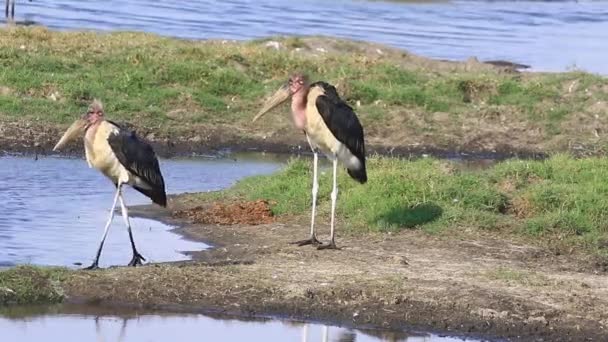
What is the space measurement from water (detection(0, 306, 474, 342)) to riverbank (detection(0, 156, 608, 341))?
5.7 inches

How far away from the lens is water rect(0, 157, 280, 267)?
427 inches

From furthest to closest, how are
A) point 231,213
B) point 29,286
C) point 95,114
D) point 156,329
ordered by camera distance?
point 231,213 → point 95,114 → point 29,286 → point 156,329

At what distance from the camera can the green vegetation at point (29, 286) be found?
9.16 m

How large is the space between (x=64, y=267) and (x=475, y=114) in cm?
888

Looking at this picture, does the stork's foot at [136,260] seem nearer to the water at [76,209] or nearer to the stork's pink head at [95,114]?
the water at [76,209]

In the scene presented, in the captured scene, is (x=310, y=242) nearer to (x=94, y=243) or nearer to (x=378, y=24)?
(x=94, y=243)

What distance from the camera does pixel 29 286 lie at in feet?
30.3

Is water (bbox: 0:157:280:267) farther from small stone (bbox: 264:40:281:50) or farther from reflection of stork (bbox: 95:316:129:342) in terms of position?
small stone (bbox: 264:40:281:50)

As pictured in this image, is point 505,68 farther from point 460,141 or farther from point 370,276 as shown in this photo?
point 370,276

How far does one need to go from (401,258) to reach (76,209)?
10.9 ft

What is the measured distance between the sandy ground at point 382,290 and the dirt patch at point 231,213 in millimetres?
1412

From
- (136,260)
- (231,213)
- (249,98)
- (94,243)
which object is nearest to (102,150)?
(136,260)

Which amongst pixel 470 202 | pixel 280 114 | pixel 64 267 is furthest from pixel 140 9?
pixel 64 267

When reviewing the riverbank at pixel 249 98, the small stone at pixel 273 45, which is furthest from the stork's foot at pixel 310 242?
the small stone at pixel 273 45
